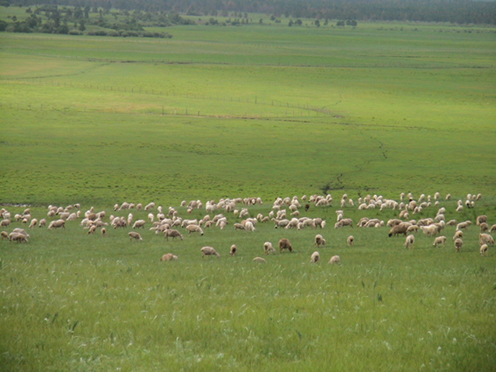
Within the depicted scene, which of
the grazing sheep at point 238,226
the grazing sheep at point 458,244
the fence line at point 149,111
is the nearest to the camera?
the grazing sheep at point 458,244

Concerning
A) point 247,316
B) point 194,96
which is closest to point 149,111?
point 194,96

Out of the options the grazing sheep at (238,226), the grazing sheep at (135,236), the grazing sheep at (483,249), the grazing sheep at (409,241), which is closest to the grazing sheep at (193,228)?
the grazing sheep at (238,226)

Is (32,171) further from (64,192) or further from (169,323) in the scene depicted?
(169,323)

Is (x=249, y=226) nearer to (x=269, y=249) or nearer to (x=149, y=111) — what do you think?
(x=269, y=249)

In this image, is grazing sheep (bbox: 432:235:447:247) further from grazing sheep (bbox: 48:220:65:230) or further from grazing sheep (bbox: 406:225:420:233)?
grazing sheep (bbox: 48:220:65:230)

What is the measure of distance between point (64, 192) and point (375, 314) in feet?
126

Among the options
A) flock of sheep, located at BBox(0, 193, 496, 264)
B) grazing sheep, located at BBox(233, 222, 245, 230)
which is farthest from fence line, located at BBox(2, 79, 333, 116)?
grazing sheep, located at BBox(233, 222, 245, 230)

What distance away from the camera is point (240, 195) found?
153 feet

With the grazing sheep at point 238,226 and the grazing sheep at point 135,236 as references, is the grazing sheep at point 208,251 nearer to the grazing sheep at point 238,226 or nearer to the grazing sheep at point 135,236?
the grazing sheep at point 135,236

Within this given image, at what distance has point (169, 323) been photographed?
416 inches

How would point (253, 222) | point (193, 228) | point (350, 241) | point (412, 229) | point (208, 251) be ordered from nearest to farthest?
point (208, 251)
point (350, 241)
point (412, 229)
point (193, 228)
point (253, 222)

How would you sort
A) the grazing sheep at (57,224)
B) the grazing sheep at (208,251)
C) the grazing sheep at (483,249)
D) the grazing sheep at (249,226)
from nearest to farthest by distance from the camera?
the grazing sheep at (483,249)
the grazing sheep at (208,251)
the grazing sheep at (249,226)
the grazing sheep at (57,224)

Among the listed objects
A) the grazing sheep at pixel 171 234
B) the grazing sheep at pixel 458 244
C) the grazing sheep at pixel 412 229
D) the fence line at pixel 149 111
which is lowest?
the fence line at pixel 149 111

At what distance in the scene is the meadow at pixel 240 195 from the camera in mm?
9656
